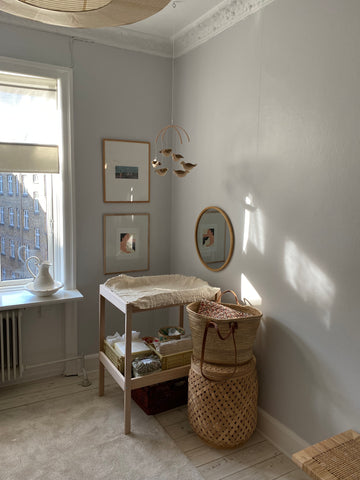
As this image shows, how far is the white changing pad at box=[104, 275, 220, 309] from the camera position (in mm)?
2436

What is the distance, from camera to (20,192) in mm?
2953

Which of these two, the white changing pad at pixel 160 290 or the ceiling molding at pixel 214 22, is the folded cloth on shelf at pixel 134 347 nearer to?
the white changing pad at pixel 160 290

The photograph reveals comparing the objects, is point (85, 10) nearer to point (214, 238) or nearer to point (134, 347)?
point (214, 238)

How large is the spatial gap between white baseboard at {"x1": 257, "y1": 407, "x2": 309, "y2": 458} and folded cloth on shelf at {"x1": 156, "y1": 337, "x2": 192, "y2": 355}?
0.61 meters

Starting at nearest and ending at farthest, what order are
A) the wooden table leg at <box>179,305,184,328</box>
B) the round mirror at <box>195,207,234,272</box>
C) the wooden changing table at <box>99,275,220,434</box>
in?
the wooden changing table at <box>99,275,220,434</box> < the round mirror at <box>195,207,234,272</box> < the wooden table leg at <box>179,305,184,328</box>

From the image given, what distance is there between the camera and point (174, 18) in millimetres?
2852

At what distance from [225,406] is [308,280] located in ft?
2.79

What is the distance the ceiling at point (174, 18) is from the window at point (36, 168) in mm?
691

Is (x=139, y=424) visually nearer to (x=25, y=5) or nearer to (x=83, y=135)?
(x=83, y=135)

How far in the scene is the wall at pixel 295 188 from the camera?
6.23 ft

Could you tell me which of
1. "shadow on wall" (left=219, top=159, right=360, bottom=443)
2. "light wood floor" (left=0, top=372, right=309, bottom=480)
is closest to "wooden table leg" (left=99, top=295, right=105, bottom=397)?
"light wood floor" (left=0, top=372, right=309, bottom=480)

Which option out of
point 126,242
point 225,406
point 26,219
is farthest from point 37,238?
point 225,406

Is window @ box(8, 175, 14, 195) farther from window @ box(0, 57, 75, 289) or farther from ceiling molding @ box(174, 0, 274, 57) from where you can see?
ceiling molding @ box(174, 0, 274, 57)

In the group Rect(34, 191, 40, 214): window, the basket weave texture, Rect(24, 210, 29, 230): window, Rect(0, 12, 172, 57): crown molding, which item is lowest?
the basket weave texture
